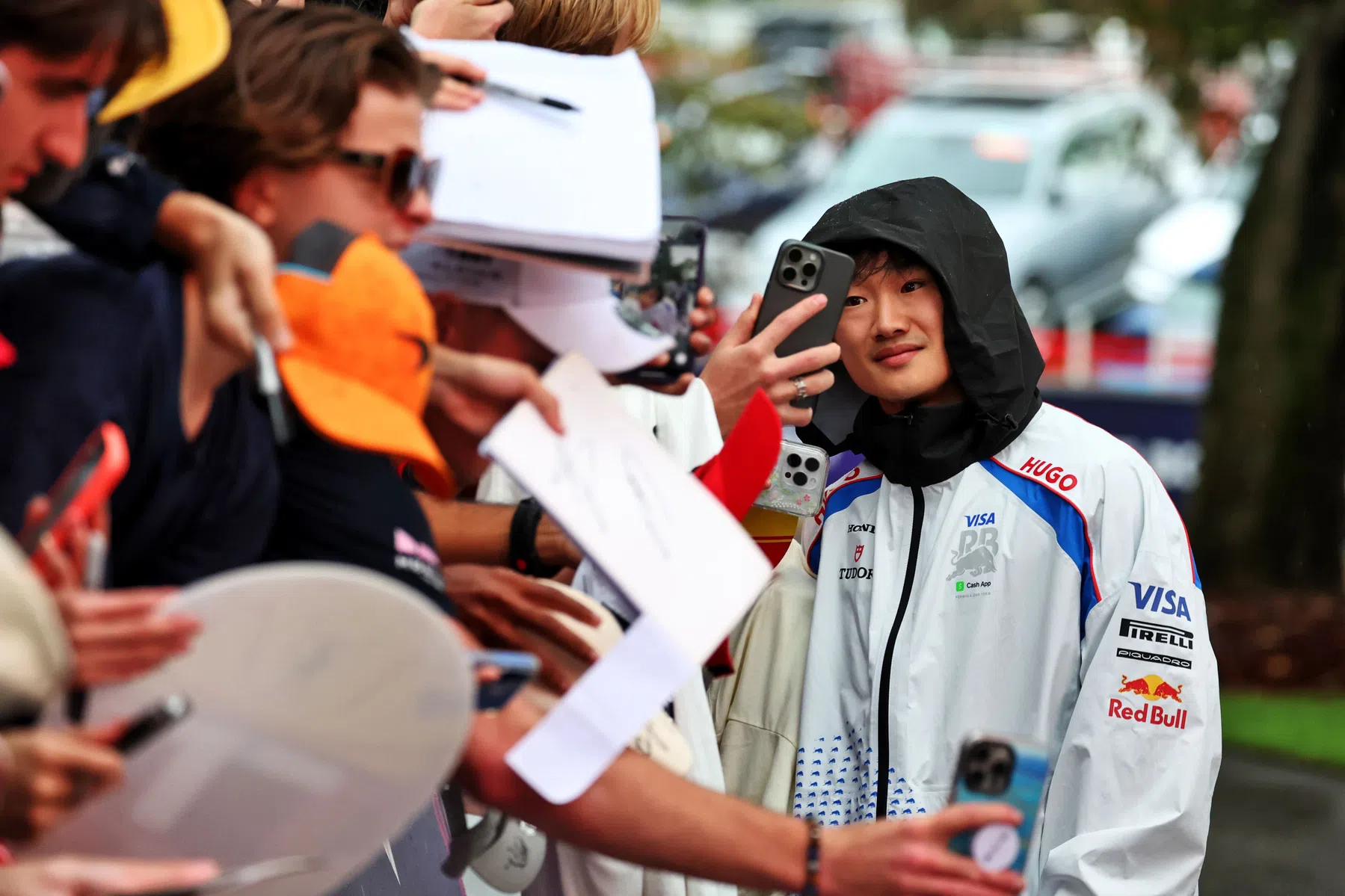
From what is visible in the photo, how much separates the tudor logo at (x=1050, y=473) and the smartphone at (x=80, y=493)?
5.83 ft

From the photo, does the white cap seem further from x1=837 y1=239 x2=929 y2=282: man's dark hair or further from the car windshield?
the car windshield

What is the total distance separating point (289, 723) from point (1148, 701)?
64.5 inches

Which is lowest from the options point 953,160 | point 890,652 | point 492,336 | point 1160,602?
point 890,652

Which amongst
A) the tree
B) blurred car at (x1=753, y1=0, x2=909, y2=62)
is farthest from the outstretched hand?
blurred car at (x1=753, y1=0, x2=909, y2=62)

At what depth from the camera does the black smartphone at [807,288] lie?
2.66m

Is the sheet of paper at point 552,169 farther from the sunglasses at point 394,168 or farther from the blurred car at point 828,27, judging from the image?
the blurred car at point 828,27

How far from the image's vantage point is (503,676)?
A: 1.60 metres

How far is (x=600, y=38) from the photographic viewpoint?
8.64 ft

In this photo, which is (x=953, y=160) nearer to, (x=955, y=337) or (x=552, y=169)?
(x=955, y=337)

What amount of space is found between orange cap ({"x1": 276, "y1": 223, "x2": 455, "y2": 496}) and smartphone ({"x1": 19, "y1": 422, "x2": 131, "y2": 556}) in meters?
0.19

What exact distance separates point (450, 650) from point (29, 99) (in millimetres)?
597

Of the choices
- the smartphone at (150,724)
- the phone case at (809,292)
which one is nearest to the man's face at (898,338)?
the phone case at (809,292)

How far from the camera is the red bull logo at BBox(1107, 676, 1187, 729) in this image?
2604mm

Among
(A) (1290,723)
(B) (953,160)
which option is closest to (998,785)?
(A) (1290,723)
